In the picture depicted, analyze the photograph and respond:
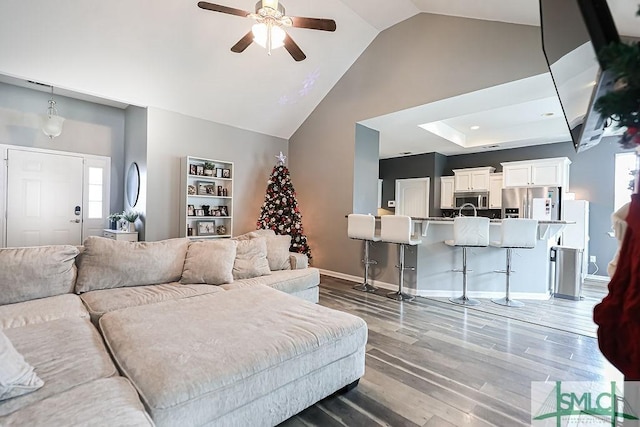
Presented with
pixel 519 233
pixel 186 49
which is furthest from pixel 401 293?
pixel 186 49

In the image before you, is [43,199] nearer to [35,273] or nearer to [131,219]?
[131,219]

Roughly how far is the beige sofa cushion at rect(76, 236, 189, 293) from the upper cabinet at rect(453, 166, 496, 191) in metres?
6.23

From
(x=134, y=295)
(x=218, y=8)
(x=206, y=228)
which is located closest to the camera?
(x=134, y=295)

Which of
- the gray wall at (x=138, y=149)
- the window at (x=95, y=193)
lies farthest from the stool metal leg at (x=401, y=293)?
the window at (x=95, y=193)

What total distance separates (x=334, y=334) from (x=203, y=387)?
2.59 ft

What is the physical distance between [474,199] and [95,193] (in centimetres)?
780

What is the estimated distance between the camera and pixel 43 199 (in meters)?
4.82

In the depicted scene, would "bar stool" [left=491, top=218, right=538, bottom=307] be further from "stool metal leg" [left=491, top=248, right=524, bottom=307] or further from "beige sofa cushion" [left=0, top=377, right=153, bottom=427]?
"beige sofa cushion" [left=0, top=377, right=153, bottom=427]

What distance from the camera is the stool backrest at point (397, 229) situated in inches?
151

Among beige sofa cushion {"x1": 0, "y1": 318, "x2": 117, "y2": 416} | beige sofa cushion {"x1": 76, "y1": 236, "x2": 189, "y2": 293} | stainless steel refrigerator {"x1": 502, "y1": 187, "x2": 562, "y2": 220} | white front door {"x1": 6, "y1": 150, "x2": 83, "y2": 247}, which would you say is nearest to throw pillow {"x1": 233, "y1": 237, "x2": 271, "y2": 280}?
beige sofa cushion {"x1": 76, "y1": 236, "x2": 189, "y2": 293}

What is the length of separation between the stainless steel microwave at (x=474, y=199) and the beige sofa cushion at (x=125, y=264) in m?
6.25

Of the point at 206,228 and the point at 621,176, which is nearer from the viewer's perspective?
the point at 206,228

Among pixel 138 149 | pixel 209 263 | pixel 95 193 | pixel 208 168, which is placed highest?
pixel 138 149

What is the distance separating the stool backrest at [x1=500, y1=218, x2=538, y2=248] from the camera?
139 inches
